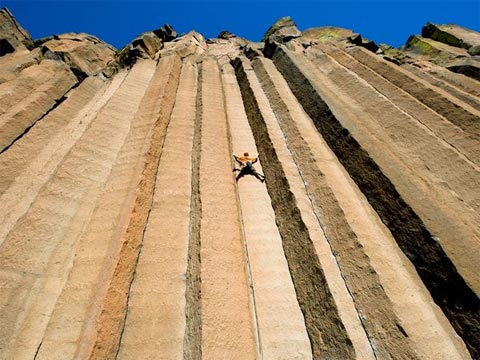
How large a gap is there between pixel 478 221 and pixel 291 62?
30.1 ft

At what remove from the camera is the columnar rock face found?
13.7 ft

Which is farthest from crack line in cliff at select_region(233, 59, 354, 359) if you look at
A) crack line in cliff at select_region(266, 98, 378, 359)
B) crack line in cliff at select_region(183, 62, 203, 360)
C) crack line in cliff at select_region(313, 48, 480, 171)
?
crack line in cliff at select_region(313, 48, 480, 171)

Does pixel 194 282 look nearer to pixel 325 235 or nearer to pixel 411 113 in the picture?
pixel 325 235

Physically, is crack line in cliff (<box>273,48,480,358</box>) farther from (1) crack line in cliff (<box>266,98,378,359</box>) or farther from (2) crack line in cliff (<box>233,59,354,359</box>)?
(2) crack line in cliff (<box>233,59,354,359</box>)

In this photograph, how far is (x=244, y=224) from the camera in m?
6.16

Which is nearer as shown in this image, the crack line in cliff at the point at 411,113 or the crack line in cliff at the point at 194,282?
the crack line in cliff at the point at 194,282

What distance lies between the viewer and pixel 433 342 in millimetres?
3855

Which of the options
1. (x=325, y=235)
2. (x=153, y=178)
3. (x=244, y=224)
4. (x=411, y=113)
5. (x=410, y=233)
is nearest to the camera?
(x=410, y=233)

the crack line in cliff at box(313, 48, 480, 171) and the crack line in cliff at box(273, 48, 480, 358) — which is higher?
the crack line in cliff at box(313, 48, 480, 171)

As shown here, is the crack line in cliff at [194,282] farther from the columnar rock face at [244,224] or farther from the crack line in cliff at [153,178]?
the crack line in cliff at [153,178]

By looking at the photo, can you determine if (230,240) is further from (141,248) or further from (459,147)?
(459,147)

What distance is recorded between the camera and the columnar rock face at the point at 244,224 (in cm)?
416

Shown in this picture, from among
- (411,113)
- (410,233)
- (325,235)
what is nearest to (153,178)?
(325,235)

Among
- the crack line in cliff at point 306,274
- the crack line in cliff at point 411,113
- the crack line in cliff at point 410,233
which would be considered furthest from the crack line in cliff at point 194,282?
the crack line in cliff at point 411,113
